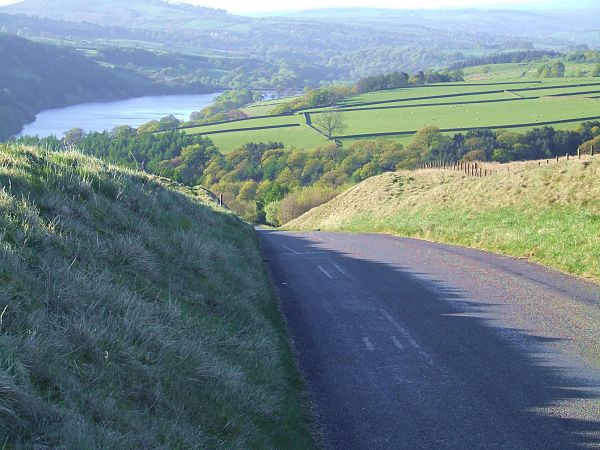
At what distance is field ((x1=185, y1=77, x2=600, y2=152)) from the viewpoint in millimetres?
82062

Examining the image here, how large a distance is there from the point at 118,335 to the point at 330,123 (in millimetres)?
93680

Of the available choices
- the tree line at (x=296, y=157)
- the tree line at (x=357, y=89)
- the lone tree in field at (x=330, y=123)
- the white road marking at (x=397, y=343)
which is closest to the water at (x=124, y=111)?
the tree line at (x=296, y=157)

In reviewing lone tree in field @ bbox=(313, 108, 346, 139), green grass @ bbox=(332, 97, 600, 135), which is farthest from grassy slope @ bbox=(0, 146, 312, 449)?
lone tree in field @ bbox=(313, 108, 346, 139)

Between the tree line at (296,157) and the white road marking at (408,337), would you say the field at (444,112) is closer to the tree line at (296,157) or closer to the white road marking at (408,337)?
the tree line at (296,157)

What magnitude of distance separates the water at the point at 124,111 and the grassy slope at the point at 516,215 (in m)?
35.4

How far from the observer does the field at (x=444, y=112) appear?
8206cm

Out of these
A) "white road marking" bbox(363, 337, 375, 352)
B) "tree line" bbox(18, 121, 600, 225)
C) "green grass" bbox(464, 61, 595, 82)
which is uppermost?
"green grass" bbox(464, 61, 595, 82)

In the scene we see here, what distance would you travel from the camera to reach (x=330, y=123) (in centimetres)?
9881

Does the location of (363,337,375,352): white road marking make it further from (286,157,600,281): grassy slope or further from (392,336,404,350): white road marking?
(286,157,600,281): grassy slope

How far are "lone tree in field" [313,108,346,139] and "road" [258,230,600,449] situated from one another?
8136 cm

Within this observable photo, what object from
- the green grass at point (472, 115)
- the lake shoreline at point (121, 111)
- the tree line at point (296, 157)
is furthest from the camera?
the lake shoreline at point (121, 111)

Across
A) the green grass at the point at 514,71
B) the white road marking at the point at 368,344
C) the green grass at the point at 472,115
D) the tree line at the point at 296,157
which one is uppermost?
the green grass at the point at 514,71

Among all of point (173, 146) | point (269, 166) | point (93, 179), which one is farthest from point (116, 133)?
point (93, 179)

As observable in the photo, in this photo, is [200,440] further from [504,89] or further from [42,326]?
[504,89]
